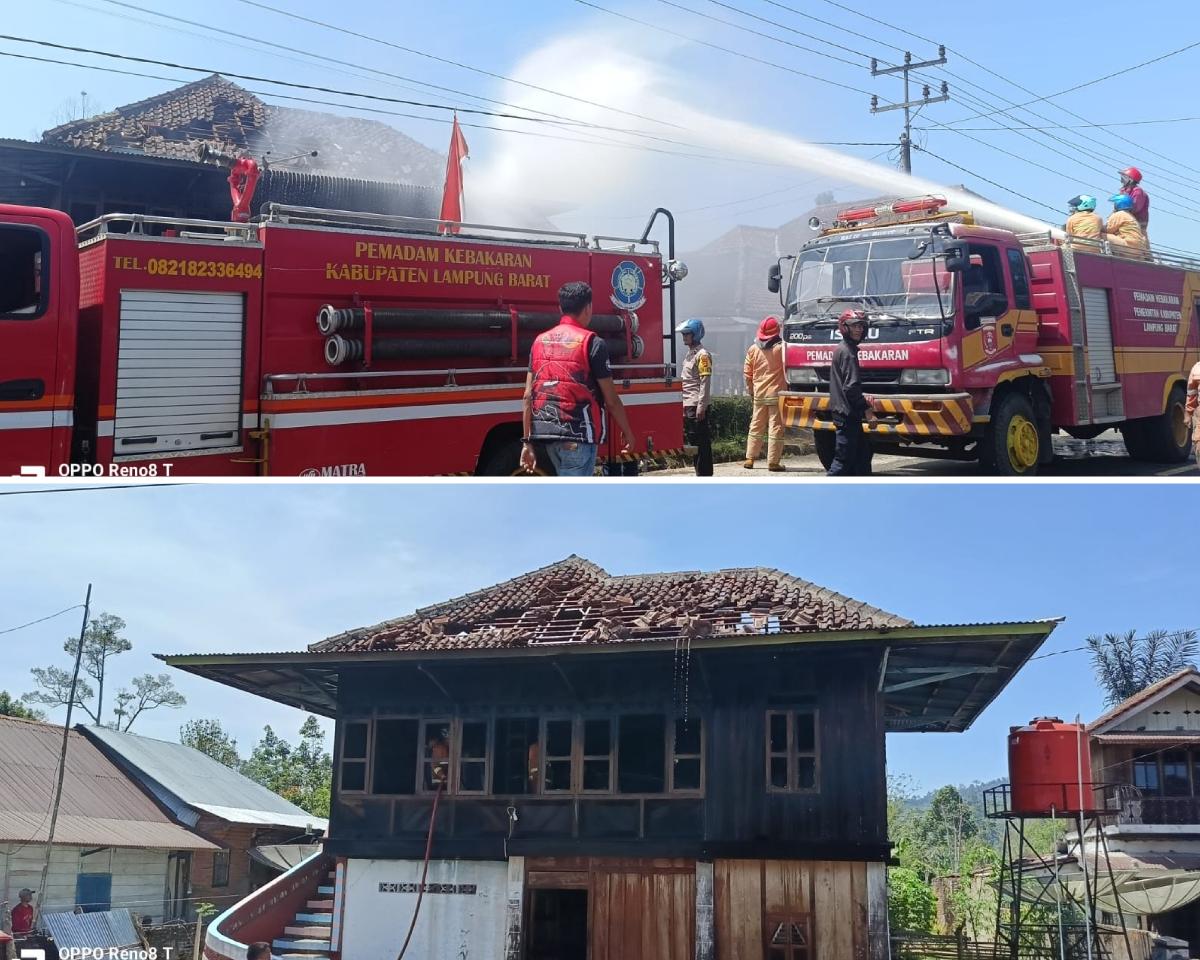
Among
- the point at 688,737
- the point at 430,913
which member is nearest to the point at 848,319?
the point at 688,737

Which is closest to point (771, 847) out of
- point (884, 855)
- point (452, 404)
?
point (884, 855)

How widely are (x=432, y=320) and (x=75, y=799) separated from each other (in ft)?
57.9

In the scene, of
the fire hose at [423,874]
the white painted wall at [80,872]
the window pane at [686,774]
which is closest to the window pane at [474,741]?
the fire hose at [423,874]

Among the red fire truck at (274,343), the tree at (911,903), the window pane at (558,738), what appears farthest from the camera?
the tree at (911,903)

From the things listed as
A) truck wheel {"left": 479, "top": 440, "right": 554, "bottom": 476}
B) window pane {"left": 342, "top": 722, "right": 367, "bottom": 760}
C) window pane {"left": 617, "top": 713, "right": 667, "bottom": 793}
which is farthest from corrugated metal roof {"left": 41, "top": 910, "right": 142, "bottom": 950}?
truck wheel {"left": 479, "top": 440, "right": 554, "bottom": 476}

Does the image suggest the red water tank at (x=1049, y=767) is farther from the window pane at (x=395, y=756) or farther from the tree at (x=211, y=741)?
the tree at (x=211, y=741)

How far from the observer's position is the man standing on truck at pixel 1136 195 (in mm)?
20734

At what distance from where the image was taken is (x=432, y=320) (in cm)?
1403

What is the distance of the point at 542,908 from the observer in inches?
685

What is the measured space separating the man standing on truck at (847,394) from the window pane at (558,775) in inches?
200

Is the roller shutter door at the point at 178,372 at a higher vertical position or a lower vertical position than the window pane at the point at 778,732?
higher

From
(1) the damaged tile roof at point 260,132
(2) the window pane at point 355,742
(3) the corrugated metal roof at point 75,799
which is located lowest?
(3) the corrugated metal roof at point 75,799

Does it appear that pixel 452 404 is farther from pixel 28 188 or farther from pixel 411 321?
pixel 28 188

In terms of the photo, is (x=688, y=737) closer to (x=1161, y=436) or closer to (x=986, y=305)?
(x=986, y=305)
